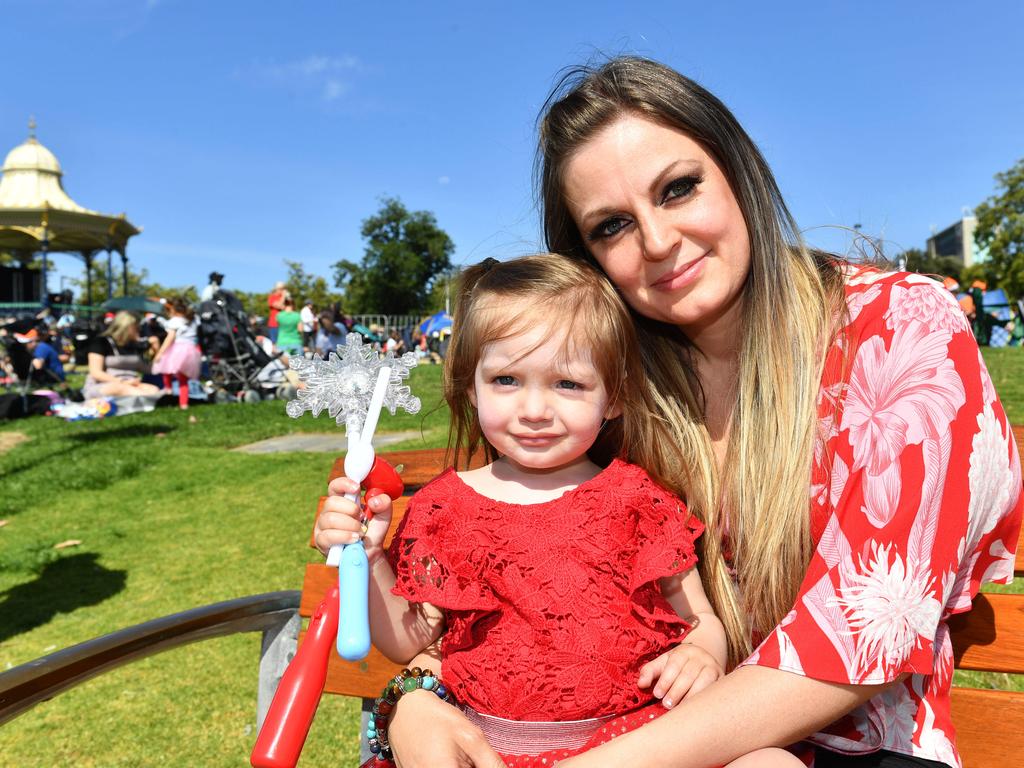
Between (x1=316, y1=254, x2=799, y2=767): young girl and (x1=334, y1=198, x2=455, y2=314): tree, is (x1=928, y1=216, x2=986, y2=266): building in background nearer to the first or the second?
(x1=334, y1=198, x2=455, y2=314): tree

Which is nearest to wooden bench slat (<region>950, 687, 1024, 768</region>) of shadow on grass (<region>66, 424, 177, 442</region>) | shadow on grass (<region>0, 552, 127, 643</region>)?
shadow on grass (<region>0, 552, 127, 643</region>)

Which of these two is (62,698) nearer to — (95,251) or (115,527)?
(115,527)

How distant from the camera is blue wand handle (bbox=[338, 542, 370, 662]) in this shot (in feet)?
4.45

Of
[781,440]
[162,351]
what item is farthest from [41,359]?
[781,440]

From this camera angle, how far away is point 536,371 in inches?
73.5

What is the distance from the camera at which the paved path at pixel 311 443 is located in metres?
8.96

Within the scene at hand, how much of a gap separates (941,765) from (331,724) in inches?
103

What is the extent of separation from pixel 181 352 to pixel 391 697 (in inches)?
459

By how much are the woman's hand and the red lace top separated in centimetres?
8

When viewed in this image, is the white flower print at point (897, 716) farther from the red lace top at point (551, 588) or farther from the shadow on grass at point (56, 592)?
the shadow on grass at point (56, 592)

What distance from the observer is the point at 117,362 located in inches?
495

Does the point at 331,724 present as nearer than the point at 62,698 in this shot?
Yes

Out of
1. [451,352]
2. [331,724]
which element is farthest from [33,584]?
[451,352]

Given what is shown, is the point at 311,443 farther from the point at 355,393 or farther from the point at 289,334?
the point at 355,393
